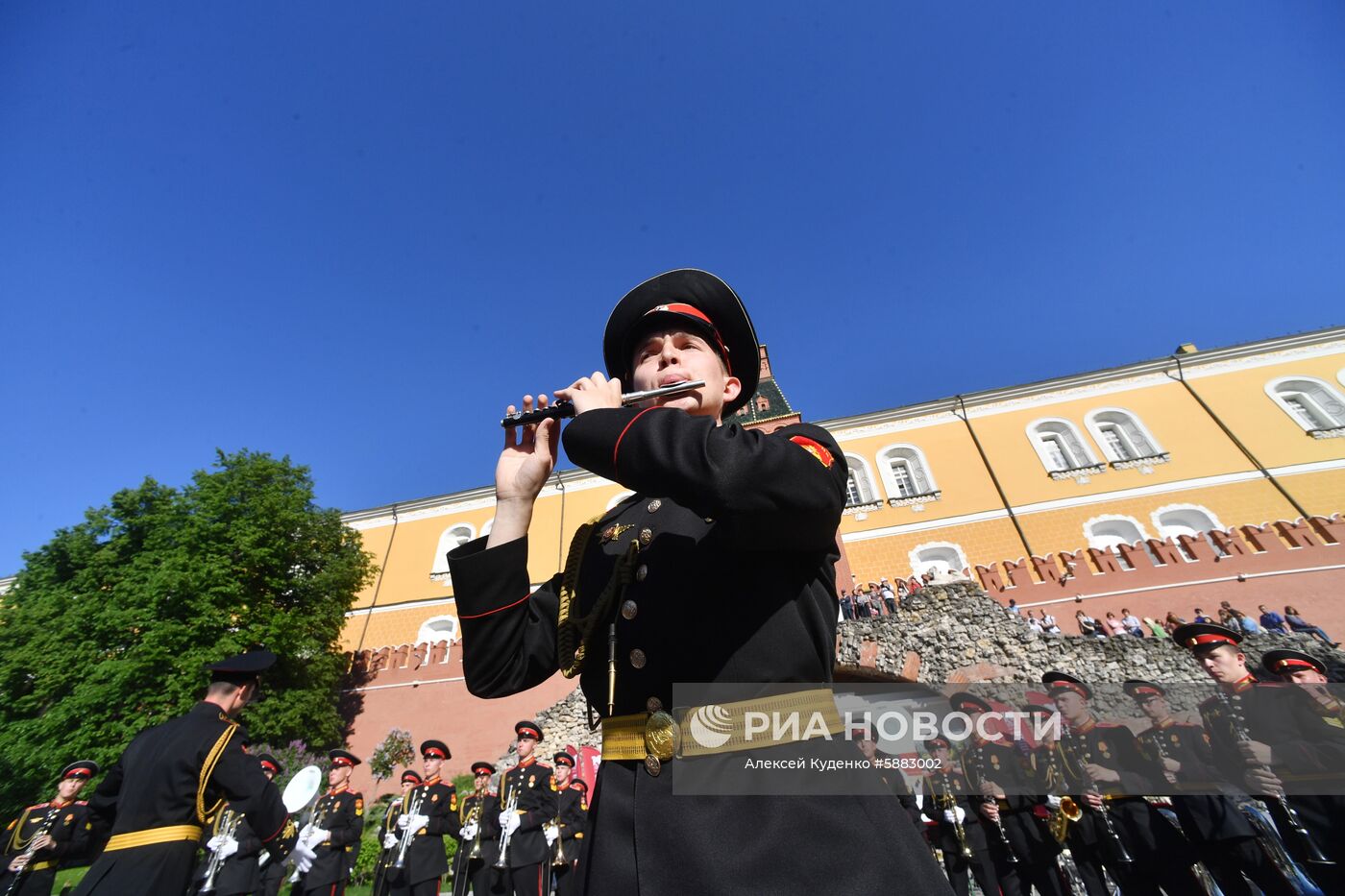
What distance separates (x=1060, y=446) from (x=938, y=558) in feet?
26.3

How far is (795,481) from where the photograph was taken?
1367 millimetres

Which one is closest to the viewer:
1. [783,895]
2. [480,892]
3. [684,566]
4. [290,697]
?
[783,895]

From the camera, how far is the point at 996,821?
7066 millimetres

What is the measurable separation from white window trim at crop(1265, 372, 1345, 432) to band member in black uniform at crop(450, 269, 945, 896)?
31.9 meters

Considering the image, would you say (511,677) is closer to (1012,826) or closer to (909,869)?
(909,869)

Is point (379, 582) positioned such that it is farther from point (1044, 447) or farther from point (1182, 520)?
point (1182, 520)

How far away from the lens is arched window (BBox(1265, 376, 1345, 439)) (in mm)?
22094

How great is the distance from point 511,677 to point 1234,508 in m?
29.4

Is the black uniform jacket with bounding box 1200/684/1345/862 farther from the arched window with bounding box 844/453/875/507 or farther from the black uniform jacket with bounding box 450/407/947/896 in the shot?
the arched window with bounding box 844/453/875/507

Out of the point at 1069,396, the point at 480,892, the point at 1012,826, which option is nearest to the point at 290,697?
the point at 480,892

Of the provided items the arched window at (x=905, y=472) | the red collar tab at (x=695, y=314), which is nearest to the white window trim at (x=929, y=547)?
the arched window at (x=905, y=472)

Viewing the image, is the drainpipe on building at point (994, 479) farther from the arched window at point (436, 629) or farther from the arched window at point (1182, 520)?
the arched window at point (436, 629)

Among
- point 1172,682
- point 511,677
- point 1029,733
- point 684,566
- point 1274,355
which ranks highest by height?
point 1274,355

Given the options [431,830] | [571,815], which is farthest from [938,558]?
[431,830]
